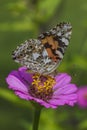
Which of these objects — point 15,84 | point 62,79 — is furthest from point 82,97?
point 15,84

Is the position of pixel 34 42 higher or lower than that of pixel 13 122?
lower

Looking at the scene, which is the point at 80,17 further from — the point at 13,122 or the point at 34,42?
the point at 34,42

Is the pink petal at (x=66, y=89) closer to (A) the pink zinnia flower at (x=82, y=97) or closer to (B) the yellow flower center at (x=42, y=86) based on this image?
(B) the yellow flower center at (x=42, y=86)

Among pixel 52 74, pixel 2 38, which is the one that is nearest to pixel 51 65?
pixel 52 74

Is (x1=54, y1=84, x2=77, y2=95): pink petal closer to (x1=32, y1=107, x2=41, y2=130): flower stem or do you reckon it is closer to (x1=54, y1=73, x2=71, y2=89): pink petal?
(x1=54, y1=73, x2=71, y2=89): pink petal

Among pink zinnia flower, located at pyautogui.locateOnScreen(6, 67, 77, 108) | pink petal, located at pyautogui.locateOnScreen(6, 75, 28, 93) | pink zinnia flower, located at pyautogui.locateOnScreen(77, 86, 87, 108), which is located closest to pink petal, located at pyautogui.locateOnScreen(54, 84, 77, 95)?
pink zinnia flower, located at pyautogui.locateOnScreen(6, 67, 77, 108)

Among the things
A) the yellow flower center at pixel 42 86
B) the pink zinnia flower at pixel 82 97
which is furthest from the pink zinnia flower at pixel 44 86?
the pink zinnia flower at pixel 82 97

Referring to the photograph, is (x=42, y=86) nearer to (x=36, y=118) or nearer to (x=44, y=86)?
(x=44, y=86)
